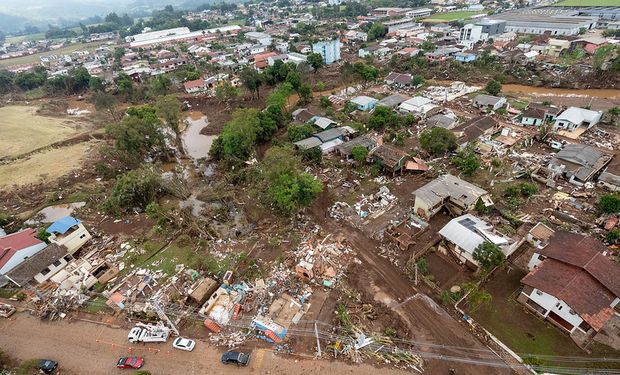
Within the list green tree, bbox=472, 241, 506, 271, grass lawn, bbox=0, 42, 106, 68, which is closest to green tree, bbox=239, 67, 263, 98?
green tree, bbox=472, 241, 506, 271

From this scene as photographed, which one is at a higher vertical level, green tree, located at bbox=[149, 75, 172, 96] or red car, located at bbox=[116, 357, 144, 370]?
green tree, located at bbox=[149, 75, 172, 96]

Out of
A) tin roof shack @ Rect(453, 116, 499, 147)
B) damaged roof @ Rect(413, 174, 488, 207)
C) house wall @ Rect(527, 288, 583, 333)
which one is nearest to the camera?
house wall @ Rect(527, 288, 583, 333)

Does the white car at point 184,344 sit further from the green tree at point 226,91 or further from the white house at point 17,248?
the green tree at point 226,91

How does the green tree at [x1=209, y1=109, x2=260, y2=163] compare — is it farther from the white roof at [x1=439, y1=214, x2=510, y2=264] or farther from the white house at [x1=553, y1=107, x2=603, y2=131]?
the white house at [x1=553, y1=107, x2=603, y2=131]

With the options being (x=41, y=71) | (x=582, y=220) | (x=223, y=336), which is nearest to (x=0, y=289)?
(x=223, y=336)

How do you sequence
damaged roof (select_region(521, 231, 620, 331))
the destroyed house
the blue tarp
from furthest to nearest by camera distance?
1. the destroyed house
2. the blue tarp
3. damaged roof (select_region(521, 231, 620, 331))

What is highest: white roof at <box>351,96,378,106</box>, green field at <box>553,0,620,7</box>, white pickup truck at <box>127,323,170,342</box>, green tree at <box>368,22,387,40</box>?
green field at <box>553,0,620,7</box>

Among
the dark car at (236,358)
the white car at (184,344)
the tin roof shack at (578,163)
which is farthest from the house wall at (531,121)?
the white car at (184,344)

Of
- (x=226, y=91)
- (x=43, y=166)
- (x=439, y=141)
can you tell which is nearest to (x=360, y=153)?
(x=439, y=141)
